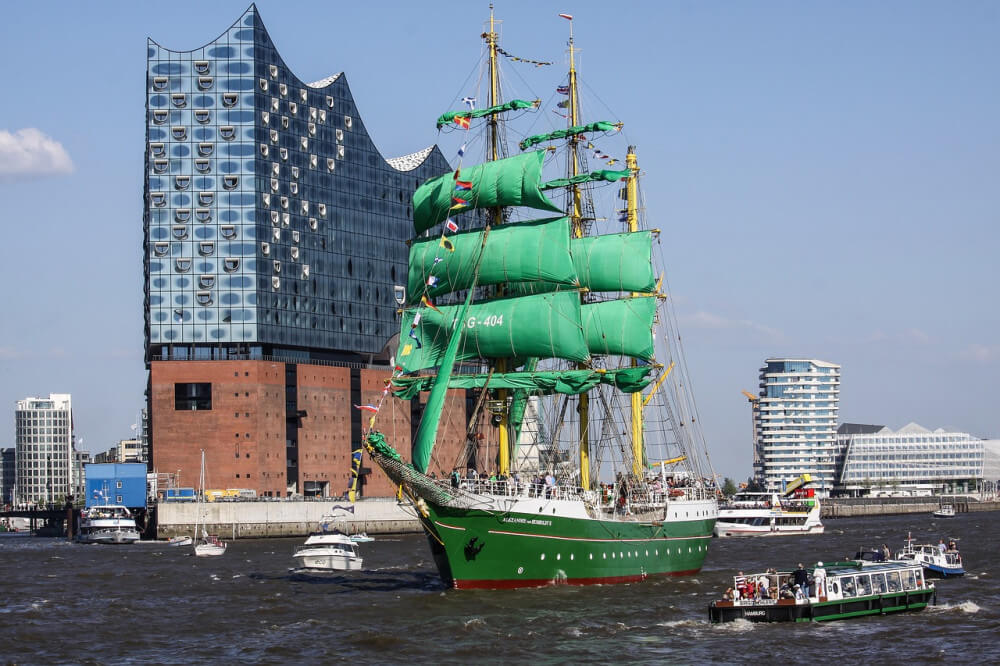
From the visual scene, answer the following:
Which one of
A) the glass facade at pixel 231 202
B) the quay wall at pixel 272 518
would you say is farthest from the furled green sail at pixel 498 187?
the glass facade at pixel 231 202

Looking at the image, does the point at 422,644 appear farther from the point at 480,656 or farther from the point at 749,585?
the point at 749,585

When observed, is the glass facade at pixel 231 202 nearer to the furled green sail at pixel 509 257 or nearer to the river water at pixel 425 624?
the river water at pixel 425 624

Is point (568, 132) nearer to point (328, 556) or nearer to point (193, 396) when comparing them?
point (328, 556)

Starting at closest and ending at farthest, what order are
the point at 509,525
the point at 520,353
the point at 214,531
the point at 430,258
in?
the point at 509,525 → the point at 520,353 → the point at 430,258 → the point at 214,531

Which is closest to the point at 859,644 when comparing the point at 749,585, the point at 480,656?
the point at 749,585

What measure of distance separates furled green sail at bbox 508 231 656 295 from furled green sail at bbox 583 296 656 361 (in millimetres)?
1256

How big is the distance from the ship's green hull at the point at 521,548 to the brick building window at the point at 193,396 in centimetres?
10155

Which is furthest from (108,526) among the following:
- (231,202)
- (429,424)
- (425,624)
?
(425,624)

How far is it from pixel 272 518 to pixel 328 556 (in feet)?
232

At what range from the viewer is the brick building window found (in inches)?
6678

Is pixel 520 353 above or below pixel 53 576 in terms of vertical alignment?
above

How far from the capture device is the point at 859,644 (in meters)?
55.2

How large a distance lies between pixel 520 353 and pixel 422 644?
31.4 meters

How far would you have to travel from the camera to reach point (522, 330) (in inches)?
3366
